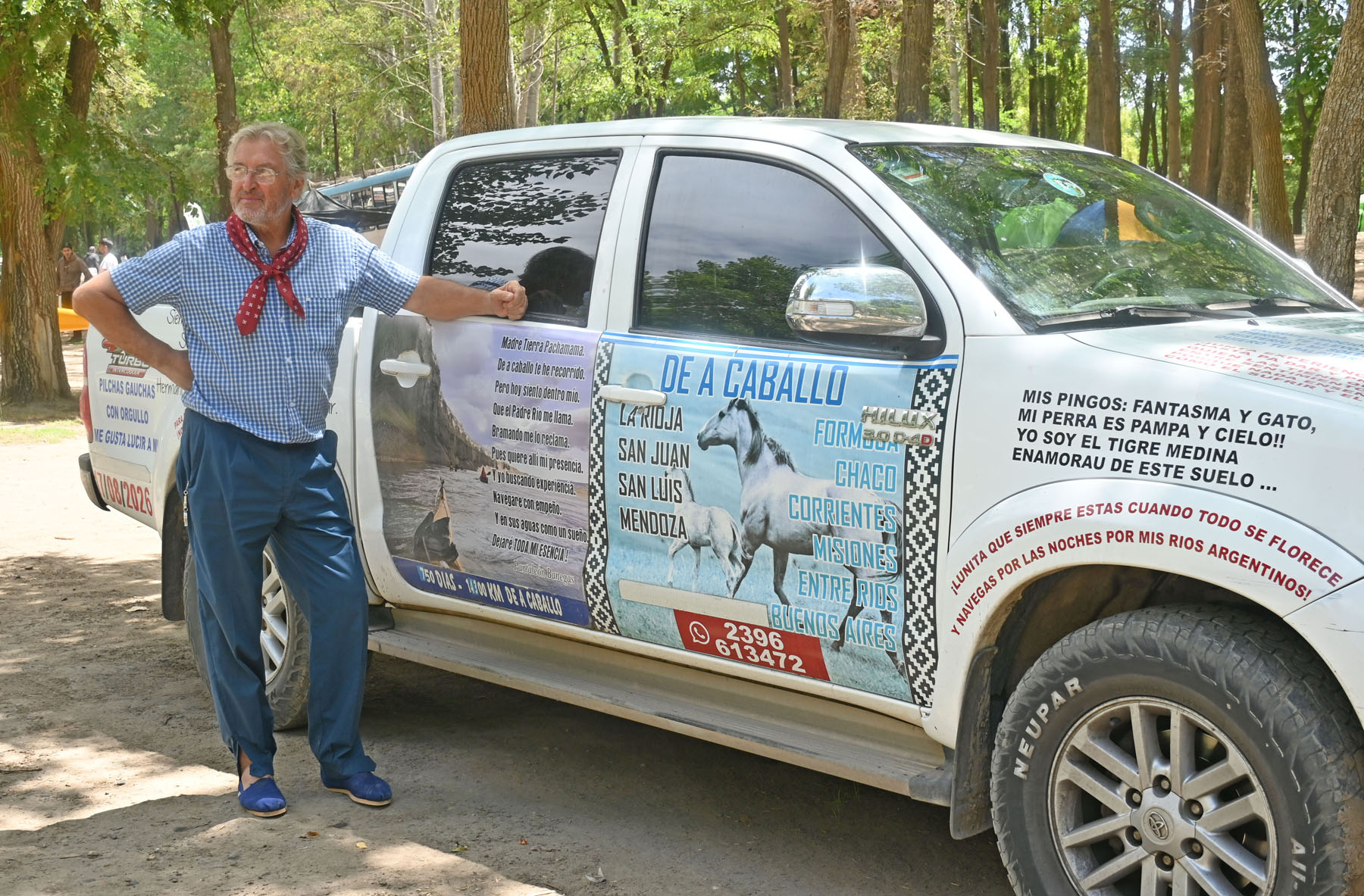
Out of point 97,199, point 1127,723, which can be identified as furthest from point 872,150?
point 97,199

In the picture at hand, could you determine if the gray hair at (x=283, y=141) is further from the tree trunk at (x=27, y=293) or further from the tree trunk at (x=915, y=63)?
the tree trunk at (x=27, y=293)

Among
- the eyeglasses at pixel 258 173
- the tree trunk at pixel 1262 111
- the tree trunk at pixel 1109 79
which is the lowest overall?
the eyeglasses at pixel 258 173

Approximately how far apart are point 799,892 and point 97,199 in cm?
1299

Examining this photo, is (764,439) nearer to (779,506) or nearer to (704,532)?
(779,506)

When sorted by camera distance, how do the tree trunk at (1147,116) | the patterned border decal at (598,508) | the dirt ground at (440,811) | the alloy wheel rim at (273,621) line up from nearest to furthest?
1. the dirt ground at (440,811)
2. the patterned border decal at (598,508)
3. the alloy wheel rim at (273,621)
4. the tree trunk at (1147,116)

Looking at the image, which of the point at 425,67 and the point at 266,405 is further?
the point at 425,67

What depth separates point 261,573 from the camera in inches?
172

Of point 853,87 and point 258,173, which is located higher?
point 853,87

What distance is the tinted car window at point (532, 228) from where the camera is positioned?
436 centimetres

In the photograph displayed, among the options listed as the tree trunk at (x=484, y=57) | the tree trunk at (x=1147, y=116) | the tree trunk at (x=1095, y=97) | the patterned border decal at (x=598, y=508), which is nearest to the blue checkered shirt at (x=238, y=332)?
the patterned border decal at (x=598, y=508)

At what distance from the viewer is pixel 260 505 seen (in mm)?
4262

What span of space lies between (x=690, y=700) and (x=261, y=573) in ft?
4.52

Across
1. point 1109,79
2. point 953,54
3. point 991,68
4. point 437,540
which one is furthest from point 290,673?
point 953,54

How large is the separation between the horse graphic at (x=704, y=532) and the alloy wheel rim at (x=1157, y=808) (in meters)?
0.98
